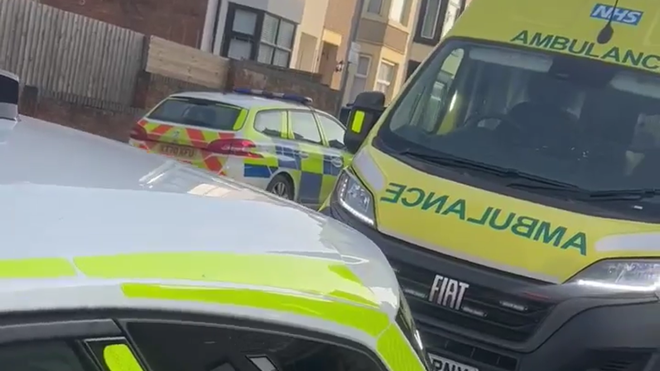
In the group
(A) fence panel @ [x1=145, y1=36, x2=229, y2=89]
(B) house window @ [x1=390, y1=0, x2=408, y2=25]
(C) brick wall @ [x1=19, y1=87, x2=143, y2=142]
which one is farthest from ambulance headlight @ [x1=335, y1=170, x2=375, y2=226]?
(B) house window @ [x1=390, y1=0, x2=408, y2=25]

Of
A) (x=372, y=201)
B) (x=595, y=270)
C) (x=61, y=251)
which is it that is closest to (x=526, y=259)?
(x=595, y=270)

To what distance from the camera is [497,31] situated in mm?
5488

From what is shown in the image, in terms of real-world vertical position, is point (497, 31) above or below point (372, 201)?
above

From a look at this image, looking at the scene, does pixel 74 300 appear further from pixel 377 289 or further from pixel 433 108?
pixel 433 108

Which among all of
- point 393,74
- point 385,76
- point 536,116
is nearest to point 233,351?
point 536,116

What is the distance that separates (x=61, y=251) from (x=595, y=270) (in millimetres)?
3204

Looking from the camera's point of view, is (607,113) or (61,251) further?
(607,113)

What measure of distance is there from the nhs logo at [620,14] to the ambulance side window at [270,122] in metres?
5.68

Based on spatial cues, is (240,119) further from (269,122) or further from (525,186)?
(525,186)

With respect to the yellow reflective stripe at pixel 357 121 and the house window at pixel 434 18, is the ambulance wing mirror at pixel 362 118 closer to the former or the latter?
the yellow reflective stripe at pixel 357 121

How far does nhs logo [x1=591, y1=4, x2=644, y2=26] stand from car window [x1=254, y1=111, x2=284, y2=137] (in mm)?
5682

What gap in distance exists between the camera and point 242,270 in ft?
5.54

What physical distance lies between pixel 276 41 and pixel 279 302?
23.5 meters

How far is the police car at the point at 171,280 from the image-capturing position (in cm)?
137
